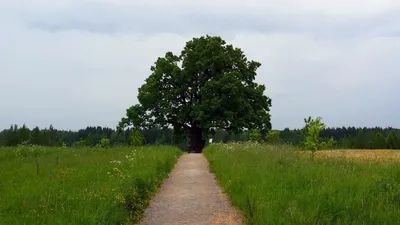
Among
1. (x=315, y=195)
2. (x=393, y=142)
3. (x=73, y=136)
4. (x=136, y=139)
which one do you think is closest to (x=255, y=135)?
(x=136, y=139)

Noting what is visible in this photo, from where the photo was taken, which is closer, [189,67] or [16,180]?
[16,180]

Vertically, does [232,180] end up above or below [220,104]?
below

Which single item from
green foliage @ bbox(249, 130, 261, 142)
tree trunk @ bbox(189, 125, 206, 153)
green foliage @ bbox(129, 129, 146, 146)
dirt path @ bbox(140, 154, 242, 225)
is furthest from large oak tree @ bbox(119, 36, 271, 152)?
dirt path @ bbox(140, 154, 242, 225)

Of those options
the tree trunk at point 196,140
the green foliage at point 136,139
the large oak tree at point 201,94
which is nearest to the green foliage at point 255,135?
the large oak tree at point 201,94

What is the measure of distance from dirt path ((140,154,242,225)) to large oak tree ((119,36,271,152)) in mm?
22921

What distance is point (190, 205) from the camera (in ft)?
28.5

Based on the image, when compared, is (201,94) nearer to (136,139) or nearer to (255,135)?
(255,135)

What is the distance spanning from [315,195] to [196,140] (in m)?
30.8

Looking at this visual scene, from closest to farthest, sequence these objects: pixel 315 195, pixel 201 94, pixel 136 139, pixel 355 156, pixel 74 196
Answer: pixel 74 196, pixel 315 195, pixel 355 156, pixel 201 94, pixel 136 139

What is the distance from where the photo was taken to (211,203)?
886cm

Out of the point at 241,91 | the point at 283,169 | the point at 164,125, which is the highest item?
the point at 241,91

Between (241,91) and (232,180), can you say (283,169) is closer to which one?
Result: (232,180)

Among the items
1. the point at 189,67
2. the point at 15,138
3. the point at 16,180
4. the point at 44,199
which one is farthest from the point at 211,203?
the point at 15,138

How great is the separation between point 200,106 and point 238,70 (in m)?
6.19
